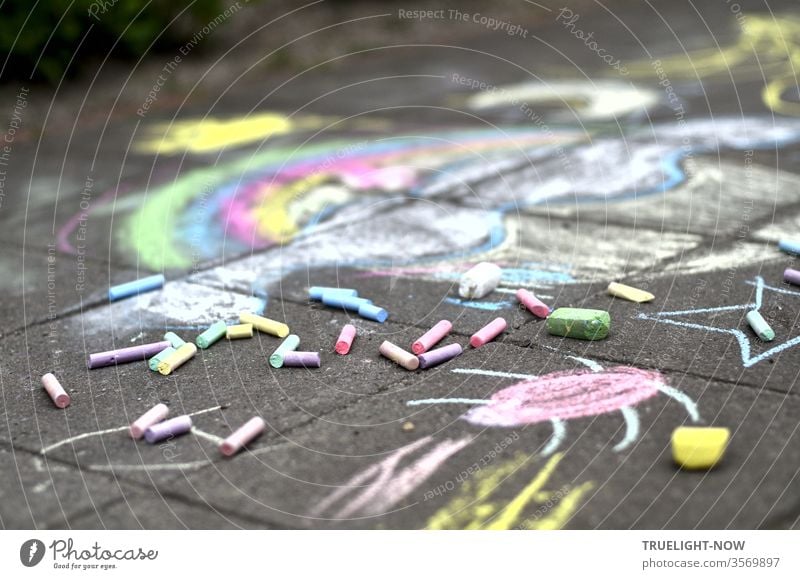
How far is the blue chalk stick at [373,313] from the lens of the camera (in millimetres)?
4887

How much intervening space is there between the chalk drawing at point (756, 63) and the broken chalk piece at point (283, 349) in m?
5.47

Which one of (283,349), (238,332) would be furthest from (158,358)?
(283,349)

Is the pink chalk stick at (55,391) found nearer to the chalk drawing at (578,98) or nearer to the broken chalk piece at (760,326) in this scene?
the broken chalk piece at (760,326)

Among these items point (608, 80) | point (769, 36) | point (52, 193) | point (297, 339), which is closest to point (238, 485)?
point (297, 339)

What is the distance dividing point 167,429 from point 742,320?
2550 mm

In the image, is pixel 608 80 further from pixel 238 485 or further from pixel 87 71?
pixel 238 485

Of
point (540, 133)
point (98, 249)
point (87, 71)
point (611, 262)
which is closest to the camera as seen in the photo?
point (611, 262)

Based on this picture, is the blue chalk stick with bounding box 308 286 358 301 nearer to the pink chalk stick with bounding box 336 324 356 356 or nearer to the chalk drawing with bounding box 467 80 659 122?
the pink chalk stick with bounding box 336 324 356 356

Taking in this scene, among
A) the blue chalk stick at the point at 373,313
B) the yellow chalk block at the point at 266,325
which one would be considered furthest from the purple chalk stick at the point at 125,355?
the blue chalk stick at the point at 373,313

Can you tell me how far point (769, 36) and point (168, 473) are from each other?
9.73 metres

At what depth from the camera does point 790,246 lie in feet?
17.9

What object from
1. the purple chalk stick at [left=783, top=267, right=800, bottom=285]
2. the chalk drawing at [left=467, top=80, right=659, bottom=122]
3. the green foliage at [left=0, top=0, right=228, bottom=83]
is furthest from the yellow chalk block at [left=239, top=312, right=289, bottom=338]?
the green foliage at [left=0, top=0, right=228, bottom=83]

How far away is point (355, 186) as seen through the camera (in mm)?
7121

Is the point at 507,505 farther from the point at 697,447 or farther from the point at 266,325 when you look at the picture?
the point at 266,325
